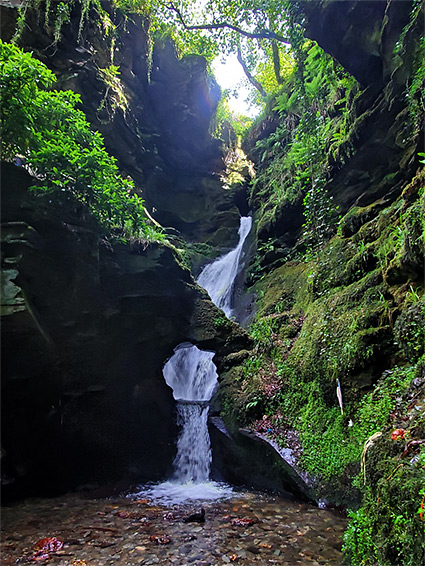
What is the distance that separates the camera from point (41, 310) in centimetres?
647

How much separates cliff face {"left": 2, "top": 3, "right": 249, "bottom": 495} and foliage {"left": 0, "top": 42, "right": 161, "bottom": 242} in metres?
0.36

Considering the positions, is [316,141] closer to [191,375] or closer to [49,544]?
[191,375]

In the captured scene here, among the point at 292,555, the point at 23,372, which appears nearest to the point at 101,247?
the point at 23,372

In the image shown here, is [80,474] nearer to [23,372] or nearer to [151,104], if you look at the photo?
[23,372]

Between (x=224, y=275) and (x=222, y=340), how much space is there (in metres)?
6.13

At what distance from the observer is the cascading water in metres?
6.64

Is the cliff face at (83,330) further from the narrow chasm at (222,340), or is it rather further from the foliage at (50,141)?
the foliage at (50,141)

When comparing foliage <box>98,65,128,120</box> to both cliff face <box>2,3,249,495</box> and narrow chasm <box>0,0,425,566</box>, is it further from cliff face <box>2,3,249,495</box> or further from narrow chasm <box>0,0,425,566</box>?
narrow chasm <box>0,0,425,566</box>

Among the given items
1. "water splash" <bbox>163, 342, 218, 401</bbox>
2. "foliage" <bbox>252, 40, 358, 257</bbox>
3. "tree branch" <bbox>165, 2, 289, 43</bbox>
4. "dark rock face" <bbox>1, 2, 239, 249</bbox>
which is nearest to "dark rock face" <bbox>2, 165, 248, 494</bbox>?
"water splash" <bbox>163, 342, 218, 401</bbox>

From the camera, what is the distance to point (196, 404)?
9.48 meters

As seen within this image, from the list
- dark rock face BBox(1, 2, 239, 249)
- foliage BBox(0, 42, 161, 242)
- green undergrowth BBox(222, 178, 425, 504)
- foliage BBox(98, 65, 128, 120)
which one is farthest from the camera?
foliage BBox(98, 65, 128, 120)

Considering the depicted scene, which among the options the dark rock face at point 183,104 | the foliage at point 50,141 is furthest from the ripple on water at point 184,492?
the dark rock face at point 183,104

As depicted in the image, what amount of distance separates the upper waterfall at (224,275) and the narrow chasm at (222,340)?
1.51 m

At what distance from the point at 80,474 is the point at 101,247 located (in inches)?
192
